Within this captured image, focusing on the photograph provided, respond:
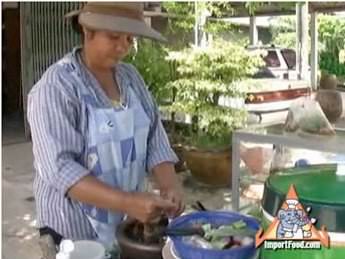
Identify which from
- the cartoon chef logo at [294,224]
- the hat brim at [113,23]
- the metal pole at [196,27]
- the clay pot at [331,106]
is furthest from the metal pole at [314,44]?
the cartoon chef logo at [294,224]

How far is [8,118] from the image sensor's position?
10094 millimetres

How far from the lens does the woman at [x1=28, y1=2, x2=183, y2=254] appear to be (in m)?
1.54

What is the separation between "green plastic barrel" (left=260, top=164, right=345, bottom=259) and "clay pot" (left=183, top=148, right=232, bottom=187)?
15.7 ft

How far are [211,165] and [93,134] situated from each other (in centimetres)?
451

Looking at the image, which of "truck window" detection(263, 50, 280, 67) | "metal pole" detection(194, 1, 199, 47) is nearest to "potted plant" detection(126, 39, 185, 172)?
"metal pole" detection(194, 1, 199, 47)

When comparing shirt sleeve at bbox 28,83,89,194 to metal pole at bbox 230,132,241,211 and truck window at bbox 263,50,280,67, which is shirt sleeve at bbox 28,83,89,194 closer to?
metal pole at bbox 230,132,241,211

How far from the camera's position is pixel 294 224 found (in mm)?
1100

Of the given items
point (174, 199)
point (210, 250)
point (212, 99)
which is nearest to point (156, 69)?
point (212, 99)

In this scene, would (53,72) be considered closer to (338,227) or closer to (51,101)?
(51,101)

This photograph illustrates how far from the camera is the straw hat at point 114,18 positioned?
63.5 inches

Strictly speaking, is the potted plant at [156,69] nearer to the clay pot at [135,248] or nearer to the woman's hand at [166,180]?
the woman's hand at [166,180]

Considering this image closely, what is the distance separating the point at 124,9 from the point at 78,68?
0.72 feet

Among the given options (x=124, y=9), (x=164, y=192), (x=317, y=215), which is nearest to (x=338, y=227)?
(x=317, y=215)

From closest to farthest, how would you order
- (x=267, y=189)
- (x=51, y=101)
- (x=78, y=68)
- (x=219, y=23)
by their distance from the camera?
1. (x=267, y=189)
2. (x=51, y=101)
3. (x=78, y=68)
4. (x=219, y=23)
